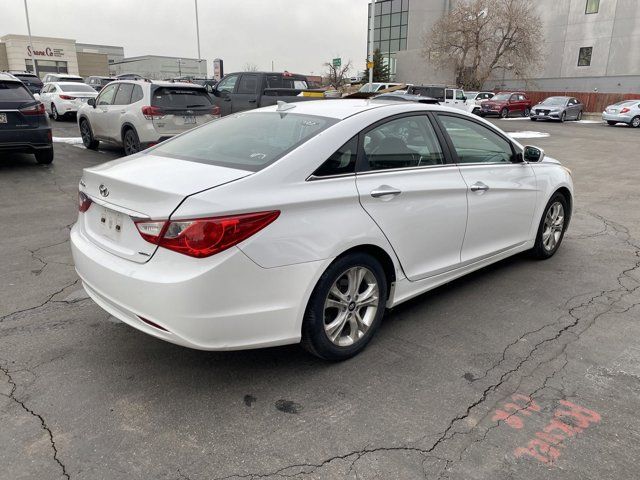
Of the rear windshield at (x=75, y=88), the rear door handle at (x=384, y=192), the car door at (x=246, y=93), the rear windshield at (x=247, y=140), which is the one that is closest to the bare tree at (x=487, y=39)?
the rear windshield at (x=75, y=88)

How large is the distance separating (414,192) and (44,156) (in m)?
8.84

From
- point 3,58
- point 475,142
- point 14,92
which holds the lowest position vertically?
point 475,142

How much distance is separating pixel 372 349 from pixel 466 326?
802 millimetres

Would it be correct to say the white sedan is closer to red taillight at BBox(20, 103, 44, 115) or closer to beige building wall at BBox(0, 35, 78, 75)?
red taillight at BBox(20, 103, 44, 115)

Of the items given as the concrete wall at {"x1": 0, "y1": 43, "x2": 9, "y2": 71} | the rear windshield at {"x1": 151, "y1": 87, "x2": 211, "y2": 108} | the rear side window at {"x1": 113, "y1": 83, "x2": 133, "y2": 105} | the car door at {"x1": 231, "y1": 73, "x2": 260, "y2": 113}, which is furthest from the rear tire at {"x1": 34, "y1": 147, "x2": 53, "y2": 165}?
the concrete wall at {"x1": 0, "y1": 43, "x2": 9, "y2": 71}

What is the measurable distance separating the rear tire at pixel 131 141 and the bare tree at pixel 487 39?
3741 cm

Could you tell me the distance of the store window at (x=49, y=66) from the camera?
65.0 meters

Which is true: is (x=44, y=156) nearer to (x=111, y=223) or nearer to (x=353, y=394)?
(x=111, y=223)

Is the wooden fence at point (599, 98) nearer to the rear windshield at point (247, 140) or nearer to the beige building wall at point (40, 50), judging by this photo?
the rear windshield at point (247, 140)

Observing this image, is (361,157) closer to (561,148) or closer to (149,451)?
(149,451)

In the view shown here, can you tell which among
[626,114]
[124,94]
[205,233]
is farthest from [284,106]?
[626,114]

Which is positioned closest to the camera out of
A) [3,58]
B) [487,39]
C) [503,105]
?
[503,105]

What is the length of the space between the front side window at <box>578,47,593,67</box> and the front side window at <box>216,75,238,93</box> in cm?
3686

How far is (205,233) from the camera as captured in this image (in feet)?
8.38
